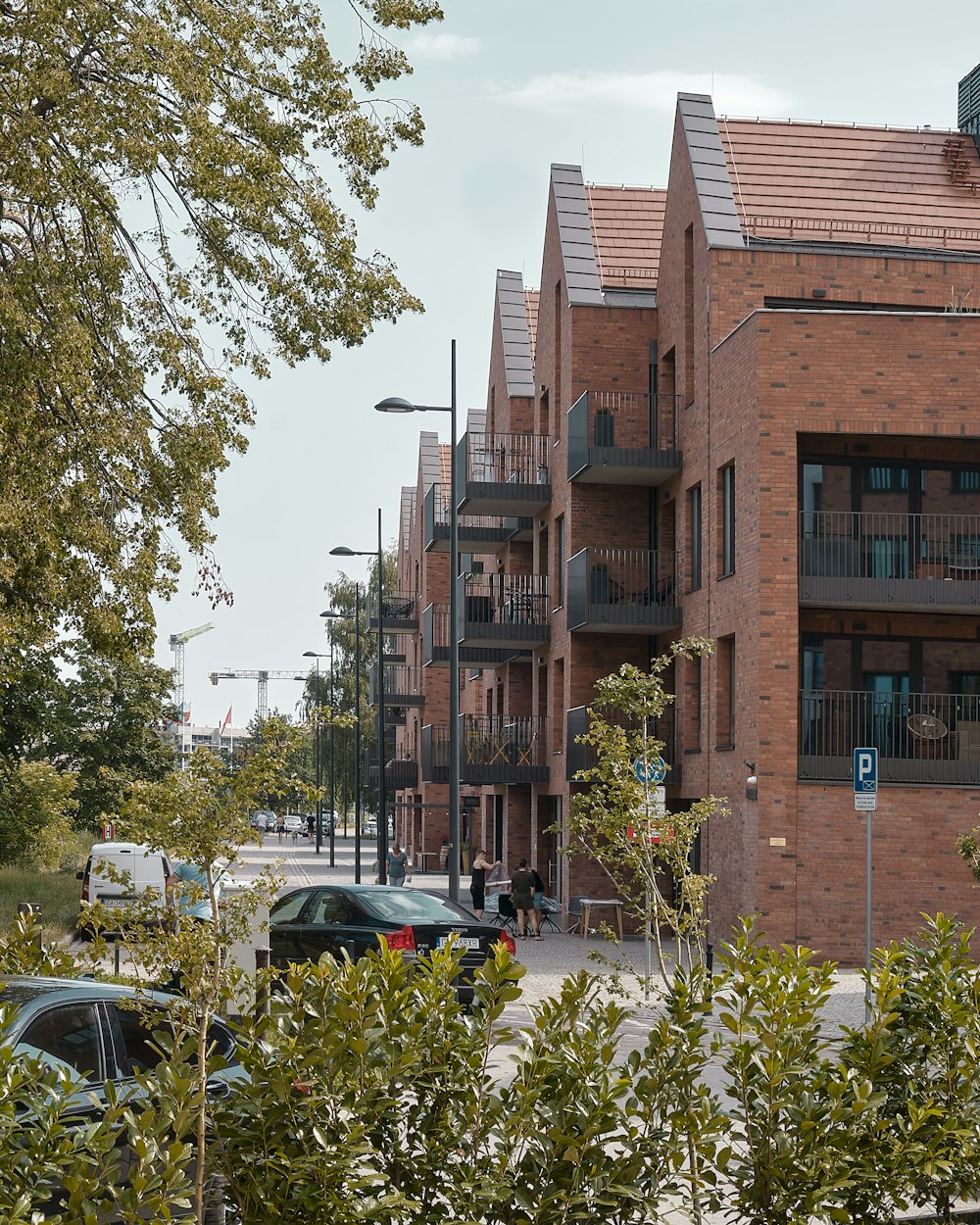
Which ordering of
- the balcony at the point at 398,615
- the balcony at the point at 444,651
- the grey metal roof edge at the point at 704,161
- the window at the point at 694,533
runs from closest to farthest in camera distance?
the grey metal roof edge at the point at 704,161, the window at the point at 694,533, the balcony at the point at 444,651, the balcony at the point at 398,615

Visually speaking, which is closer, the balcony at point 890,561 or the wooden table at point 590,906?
the balcony at point 890,561

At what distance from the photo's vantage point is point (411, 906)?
16.2m

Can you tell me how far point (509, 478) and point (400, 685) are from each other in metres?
33.6

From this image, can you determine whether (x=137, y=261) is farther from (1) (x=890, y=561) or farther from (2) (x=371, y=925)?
(1) (x=890, y=561)

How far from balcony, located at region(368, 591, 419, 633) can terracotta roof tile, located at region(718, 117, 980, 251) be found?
2943 centimetres

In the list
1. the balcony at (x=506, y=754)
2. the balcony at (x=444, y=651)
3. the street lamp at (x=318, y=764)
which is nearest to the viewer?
the street lamp at (x=318, y=764)

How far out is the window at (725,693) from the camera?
88.6 ft

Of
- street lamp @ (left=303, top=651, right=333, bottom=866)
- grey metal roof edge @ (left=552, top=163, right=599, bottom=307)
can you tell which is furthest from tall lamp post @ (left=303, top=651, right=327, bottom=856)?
grey metal roof edge @ (left=552, top=163, right=599, bottom=307)

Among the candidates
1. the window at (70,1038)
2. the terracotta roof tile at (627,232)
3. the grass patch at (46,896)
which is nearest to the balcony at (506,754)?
the grass patch at (46,896)

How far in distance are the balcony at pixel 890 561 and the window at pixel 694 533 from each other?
334cm

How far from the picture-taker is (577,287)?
3384 cm

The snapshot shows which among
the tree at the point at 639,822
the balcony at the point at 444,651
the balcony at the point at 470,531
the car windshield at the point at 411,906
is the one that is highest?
the balcony at the point at 470,531

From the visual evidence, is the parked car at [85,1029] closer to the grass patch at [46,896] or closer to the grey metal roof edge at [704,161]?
the grass patch at [46,896]

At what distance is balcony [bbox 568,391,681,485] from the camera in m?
30.3
